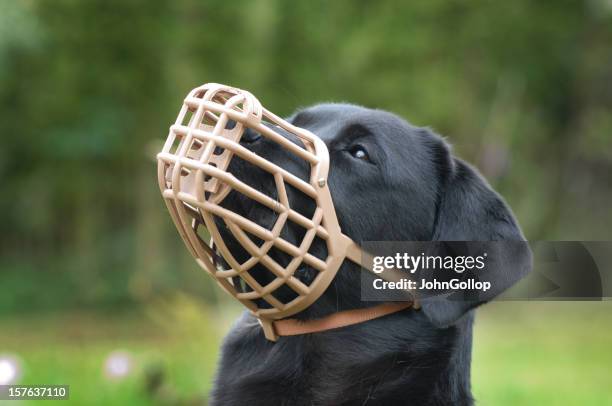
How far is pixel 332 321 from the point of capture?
2529 millimetres

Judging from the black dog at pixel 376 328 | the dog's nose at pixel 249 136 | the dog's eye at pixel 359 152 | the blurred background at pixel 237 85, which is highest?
the blurred background at pixel 237 85

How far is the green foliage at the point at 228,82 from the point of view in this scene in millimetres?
12859

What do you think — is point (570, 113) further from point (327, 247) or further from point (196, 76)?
point (327, 247)

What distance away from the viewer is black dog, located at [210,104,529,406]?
98.4 inches

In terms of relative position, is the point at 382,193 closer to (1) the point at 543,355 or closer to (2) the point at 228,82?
(1) the point at 543,355

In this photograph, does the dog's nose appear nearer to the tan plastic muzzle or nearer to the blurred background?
the tan plastic muzzle

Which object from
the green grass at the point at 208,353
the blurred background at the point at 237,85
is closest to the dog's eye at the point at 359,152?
the green grass at the point at 208,353

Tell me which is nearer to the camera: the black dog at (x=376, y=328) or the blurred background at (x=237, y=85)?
the black dog at (x=376, y=328)

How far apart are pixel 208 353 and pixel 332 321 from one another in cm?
271

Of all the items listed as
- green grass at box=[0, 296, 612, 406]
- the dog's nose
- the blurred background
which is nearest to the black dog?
the dog's nose

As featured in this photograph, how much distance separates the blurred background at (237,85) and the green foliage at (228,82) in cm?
4

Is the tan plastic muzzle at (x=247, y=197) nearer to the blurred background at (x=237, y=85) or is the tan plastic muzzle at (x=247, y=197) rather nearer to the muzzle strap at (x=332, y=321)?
the muzzle strap at (x=332, y=321)

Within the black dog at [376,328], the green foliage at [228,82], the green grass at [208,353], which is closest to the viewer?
the black dog at [376,328]

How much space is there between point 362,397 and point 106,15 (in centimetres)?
1219
